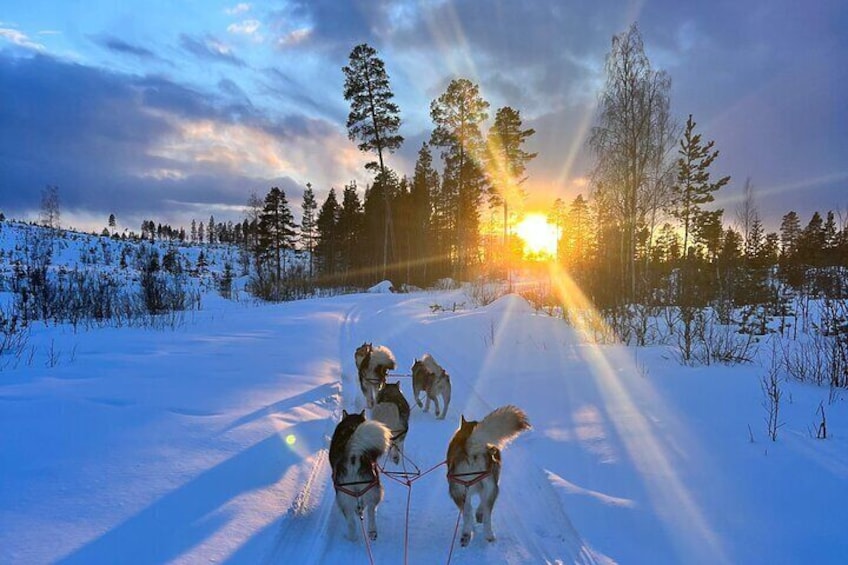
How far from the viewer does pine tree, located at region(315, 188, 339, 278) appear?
182 feet

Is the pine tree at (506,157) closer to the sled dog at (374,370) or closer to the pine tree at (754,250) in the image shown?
the pine tree at (754,250)

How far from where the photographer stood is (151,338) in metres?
9.77

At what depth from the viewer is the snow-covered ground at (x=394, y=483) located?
10.5 ft

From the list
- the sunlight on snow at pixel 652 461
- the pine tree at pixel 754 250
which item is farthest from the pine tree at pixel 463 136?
the sunlight on snow at pixel 652 461

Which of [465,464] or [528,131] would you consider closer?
[465,464]

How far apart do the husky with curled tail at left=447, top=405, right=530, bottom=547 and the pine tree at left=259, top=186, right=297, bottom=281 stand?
5118 centimetres

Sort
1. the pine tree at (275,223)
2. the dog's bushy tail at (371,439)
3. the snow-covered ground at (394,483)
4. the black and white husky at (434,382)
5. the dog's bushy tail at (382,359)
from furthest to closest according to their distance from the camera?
1. the pine tree at (275,223)
2. the black and white husky at (434,382)
3. the dog's bushy tail at (382,359)
4. the snow-covered ground at (394,483)
5. the dog's bushy tail at (371,439)

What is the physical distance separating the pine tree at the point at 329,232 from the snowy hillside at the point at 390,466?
48.1m

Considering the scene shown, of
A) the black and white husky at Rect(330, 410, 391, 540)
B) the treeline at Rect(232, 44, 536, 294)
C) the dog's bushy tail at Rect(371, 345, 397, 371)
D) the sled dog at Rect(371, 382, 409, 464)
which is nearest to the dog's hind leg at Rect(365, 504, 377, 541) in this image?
the black and white husky at Rect(330, 410, 391, 540)

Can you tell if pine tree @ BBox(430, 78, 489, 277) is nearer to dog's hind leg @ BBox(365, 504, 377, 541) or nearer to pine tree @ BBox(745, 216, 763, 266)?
pine tree @ BBox(745, 216, 763, 266)

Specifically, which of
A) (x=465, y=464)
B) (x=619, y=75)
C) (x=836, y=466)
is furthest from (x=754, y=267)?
(x=465, y=464)

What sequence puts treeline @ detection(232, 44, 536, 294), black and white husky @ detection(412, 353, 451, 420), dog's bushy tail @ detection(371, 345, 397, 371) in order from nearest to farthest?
dog's bushy tail @ detection(371, 345, 397, 371), black and white husky @ detection(412, 353, 451, 420), treeline @ detection(232, 44, 536, 294)

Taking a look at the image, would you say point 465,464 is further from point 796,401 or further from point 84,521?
point 796,401

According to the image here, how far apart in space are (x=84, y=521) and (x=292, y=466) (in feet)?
5.95
